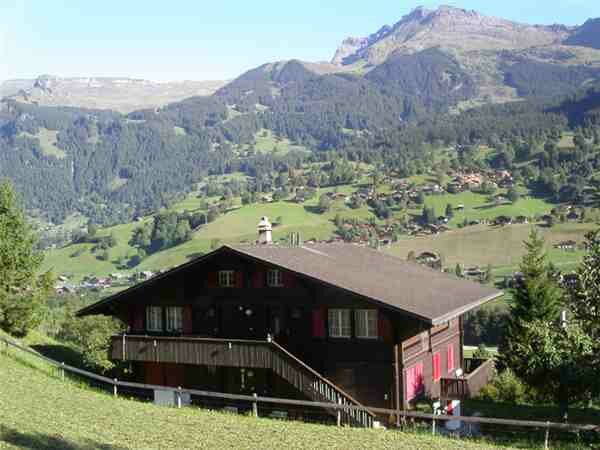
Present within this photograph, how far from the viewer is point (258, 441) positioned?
2100 cm

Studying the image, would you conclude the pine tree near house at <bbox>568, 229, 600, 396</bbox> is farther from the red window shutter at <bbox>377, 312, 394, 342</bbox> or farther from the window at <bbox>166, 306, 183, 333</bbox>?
the window at <bbox>166, 306, 183, 333</bbox>

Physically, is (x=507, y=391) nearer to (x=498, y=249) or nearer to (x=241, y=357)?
(x=241, y=357)

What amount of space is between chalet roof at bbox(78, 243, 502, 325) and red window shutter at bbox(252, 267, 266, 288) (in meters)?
0.77

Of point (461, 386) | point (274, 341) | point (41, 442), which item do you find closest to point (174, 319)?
point (274, 341)

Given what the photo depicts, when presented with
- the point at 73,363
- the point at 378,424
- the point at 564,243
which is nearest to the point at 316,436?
the point at 378,424

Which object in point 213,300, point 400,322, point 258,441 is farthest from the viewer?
point 213,300

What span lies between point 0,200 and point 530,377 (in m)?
29.1

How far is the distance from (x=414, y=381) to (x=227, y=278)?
8.92 meters

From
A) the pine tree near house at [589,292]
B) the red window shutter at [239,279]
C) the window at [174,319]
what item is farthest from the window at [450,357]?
the pine tree near house at [589,292]

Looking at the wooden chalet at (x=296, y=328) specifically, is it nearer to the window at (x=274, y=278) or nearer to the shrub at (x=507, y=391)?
the window at (x=274, y=278)

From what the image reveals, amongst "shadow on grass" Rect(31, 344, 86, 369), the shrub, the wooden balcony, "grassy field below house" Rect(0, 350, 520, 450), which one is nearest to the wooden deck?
"grassy field below house" Rect(0, 350, 520, 450)

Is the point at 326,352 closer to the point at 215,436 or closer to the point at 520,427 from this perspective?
the point at 520,427

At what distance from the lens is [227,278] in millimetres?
33344

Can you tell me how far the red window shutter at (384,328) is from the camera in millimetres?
29422
